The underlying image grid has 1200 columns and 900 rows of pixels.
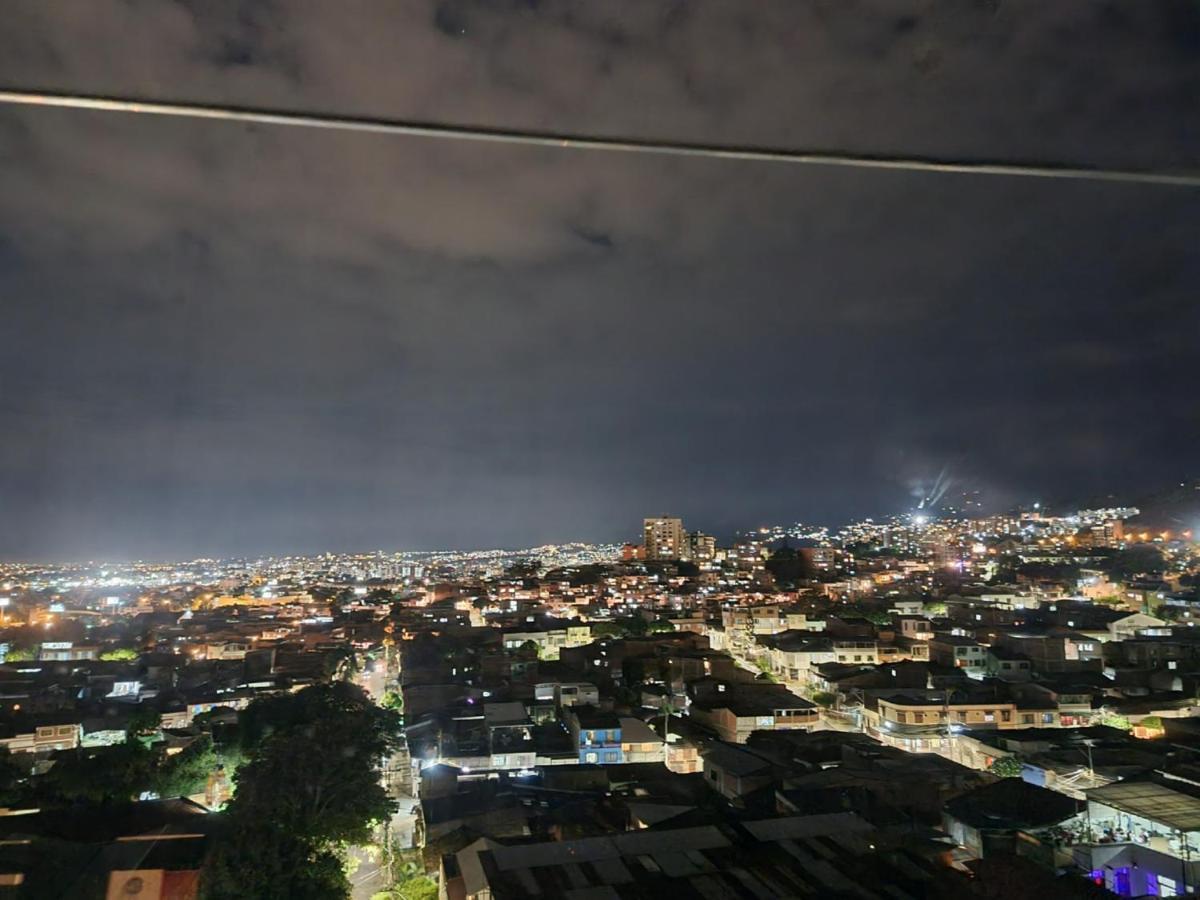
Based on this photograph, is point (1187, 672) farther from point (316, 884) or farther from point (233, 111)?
point (233, 111)

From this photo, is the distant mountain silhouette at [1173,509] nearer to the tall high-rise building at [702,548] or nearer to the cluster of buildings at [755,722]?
the cluster of buildings at [755,722]

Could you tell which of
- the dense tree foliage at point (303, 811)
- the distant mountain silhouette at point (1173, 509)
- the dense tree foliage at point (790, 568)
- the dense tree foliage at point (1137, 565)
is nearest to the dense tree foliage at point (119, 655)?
the dense tree foliage at point (303, 811)

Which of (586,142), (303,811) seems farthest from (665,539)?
(586,142)

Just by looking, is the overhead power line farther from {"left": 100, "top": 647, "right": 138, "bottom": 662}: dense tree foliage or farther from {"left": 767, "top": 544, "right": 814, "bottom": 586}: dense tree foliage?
{"left": 767, "top": 544, "right": 814, "bottom": 586}: dense tree foliage

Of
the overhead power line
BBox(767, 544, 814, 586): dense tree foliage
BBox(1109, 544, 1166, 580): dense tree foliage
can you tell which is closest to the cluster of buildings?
BBox(1109, 544, 1166, 580): dense tree foliage

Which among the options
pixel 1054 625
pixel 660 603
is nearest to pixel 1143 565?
pixel 1054 625

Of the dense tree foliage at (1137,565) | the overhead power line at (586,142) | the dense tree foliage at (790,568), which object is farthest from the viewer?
the dense tree foliage at (790,568)

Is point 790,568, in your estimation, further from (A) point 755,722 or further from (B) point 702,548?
(A) point 755,722
